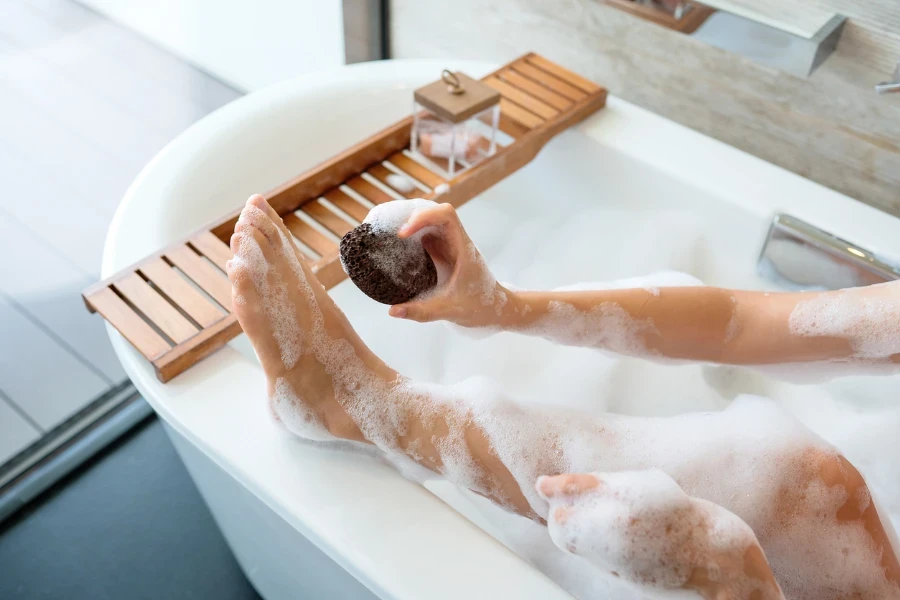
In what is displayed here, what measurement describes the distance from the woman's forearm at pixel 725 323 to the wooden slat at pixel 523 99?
0.59 m

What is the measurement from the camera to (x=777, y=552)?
95 centimetres

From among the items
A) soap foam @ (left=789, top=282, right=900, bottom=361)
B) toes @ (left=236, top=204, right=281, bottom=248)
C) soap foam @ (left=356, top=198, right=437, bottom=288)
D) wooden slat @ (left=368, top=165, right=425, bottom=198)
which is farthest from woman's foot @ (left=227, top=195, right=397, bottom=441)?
soap foam @ (left=789, top=282, right=900, bottom=361)

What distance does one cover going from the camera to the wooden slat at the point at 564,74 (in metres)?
1.60

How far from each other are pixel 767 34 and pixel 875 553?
0.85 metres

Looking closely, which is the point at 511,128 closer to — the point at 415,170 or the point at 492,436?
the point at 415,170

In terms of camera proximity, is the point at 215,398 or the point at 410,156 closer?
the point at 215,398

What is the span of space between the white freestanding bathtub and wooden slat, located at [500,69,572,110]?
0.06 metres

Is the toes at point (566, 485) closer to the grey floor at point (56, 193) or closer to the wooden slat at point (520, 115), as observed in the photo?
the wooden slat at point (520, 115)

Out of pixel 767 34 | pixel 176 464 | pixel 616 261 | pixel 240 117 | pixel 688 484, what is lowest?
pixel 176 464

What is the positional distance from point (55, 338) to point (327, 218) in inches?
28.7

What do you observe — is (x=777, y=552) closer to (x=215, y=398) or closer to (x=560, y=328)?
(x=560, y=328)

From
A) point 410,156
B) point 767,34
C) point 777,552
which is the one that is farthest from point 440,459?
point 767,34

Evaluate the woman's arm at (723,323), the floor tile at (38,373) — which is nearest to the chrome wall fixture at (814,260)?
the woman's arm at (723,323)

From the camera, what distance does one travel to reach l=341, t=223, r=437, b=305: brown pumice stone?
88cm
